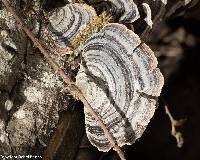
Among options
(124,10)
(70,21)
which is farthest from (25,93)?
(124,10)

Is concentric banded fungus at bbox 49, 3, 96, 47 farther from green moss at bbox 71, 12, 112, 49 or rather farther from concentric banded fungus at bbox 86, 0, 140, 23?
A: concentric banded fungus at bbox 86, 0, 140, 23

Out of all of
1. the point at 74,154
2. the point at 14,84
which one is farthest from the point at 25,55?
the point at 74,154

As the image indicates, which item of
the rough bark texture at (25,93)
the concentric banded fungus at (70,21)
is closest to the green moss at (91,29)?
the concentric banded fungus at (70,21)

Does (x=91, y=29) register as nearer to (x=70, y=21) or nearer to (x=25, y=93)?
(x=70, y=21)

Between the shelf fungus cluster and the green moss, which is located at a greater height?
the green moss

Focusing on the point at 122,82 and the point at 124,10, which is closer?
the point at 122,82

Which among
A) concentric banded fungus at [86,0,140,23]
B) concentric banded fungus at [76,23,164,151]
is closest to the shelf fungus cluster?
concentric banded fungus at [76,23,164,151]
